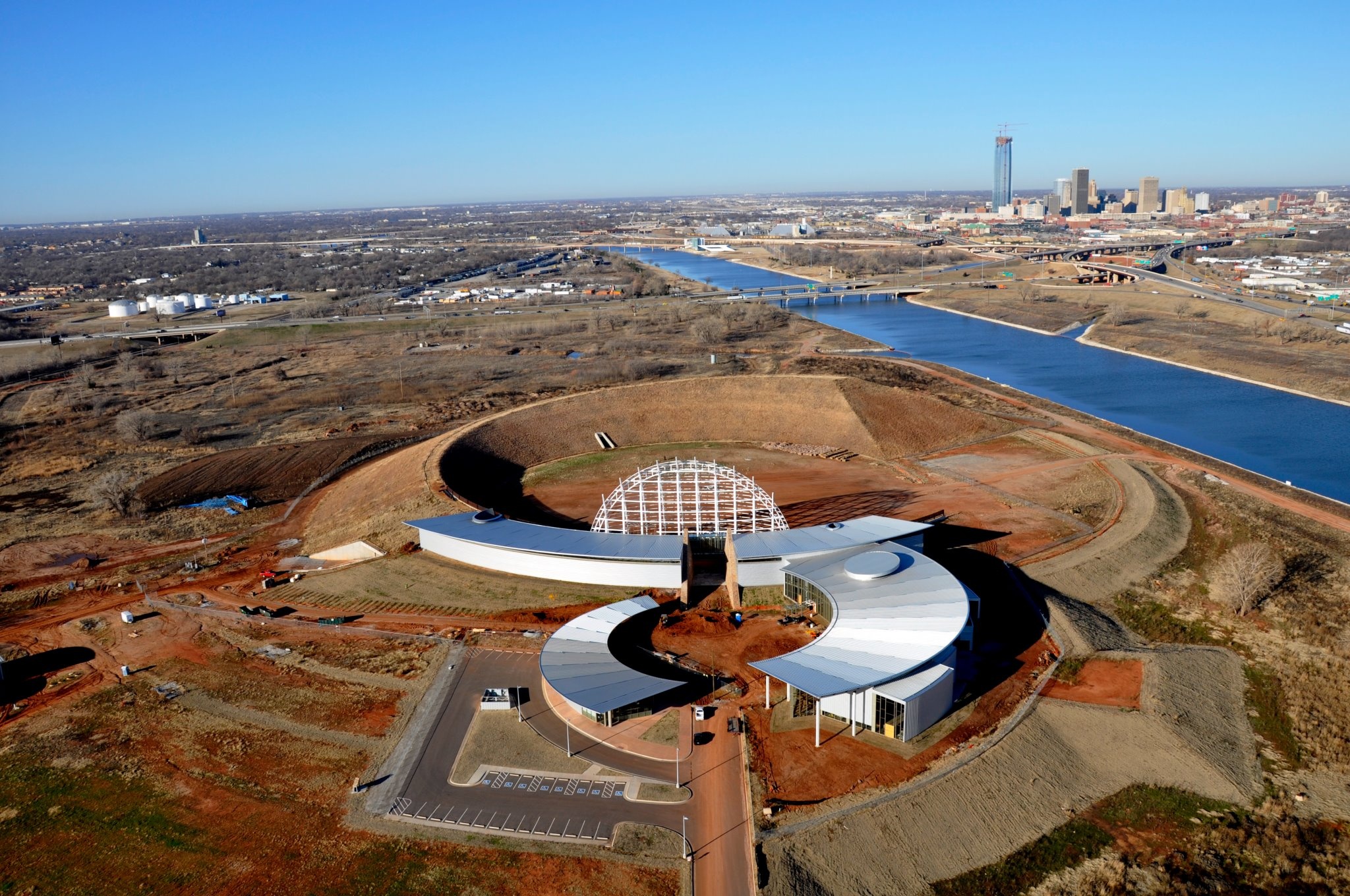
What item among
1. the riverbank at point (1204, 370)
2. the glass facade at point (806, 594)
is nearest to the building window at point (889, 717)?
the glass facade at point (806, 594)

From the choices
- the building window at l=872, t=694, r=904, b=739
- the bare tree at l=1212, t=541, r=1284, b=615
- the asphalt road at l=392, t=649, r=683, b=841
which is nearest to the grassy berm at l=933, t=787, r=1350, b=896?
the building window at l=872, t=694, r=904, b=739

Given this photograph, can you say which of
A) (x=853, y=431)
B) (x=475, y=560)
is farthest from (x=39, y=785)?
(x=853, y=431)

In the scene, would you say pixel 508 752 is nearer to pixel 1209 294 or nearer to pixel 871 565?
pixel 871 565

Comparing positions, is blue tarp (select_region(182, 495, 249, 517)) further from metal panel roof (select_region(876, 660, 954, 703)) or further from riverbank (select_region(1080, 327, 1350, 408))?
riverbank (select_region(1080, 327, 1350, 408))

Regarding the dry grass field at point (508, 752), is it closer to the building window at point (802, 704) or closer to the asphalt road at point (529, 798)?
the asphalt road at point (529, 798)

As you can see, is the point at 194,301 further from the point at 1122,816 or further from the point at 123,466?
the point at 1122,816

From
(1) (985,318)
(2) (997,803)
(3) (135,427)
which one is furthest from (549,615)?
(1) (985,318)

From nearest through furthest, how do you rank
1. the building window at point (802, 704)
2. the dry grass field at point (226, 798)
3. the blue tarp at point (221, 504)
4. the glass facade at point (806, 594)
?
the dry grass field at point (226, 798), the building window at point (802, 704), the glass facade at point (806, 594), the blue tarp at point (221, 504)
